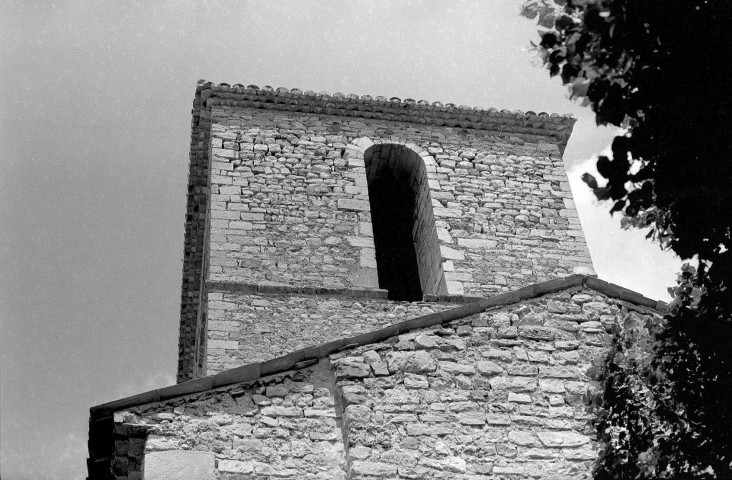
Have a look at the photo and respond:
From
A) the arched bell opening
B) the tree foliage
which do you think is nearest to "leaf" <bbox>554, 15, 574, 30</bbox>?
the tree foliage

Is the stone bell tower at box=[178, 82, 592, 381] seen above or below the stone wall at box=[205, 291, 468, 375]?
above

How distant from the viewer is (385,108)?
11.3 meters

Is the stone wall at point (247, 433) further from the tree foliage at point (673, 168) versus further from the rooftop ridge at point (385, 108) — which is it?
the rooftop ridge at point (385, 108)

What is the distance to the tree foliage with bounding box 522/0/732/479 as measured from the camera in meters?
3.74

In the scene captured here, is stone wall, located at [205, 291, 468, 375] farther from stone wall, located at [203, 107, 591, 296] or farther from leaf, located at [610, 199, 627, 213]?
leaf, located at [610, 199, 627, 213]

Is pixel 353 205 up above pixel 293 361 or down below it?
above

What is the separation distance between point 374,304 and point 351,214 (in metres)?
1.27

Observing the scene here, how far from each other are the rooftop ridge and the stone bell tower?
0.02 meters

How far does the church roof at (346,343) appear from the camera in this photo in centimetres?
545

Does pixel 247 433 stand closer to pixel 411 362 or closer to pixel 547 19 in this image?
pixel 411 362

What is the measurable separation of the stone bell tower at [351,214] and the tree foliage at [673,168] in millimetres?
4912

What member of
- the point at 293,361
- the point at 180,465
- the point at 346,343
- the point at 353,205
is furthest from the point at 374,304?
the point at 180,465

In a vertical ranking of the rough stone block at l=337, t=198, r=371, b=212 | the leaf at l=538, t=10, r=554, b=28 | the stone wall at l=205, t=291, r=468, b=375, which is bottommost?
the leaf at l=538, t=10, r=554, b=28

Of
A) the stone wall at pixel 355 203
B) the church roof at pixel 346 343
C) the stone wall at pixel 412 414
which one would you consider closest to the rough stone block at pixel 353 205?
the stone wall at pixel 355 203
